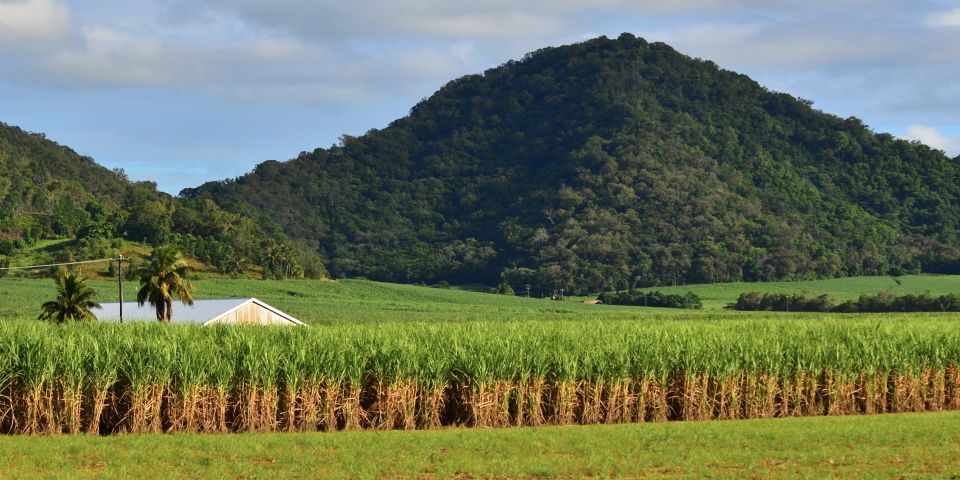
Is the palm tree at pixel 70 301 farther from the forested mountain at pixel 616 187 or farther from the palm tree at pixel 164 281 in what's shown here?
the forested mountain at pixel 616 187

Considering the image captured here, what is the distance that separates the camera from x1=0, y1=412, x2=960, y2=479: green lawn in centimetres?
1975

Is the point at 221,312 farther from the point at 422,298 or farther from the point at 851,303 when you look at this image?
the point at 851,303

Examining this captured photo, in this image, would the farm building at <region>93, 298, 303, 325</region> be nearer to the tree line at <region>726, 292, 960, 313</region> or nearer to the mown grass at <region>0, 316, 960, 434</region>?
the mown grass at <region>0, 316, 960, 434</region>

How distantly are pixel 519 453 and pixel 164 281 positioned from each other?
110 ft

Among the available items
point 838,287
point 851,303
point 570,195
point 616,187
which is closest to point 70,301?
point 851,303

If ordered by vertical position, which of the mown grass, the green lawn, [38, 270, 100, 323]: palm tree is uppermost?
[38, 270, 100, 323]: palm tree

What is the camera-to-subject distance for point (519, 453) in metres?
21.8

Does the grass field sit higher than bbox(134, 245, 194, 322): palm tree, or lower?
lower

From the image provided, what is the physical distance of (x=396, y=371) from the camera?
88.7 feet

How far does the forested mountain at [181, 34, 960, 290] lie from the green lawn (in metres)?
108

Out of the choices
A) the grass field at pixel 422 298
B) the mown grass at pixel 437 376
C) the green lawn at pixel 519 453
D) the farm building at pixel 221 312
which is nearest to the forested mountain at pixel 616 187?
the grass field at pixel 422 298

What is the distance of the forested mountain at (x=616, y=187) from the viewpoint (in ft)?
457

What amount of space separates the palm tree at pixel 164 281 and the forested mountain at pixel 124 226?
58.4 m

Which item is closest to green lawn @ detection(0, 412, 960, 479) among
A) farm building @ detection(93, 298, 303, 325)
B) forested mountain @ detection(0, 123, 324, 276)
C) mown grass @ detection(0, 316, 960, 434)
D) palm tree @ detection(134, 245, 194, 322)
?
mown grass @ detection(0, 316, 960, 434)
